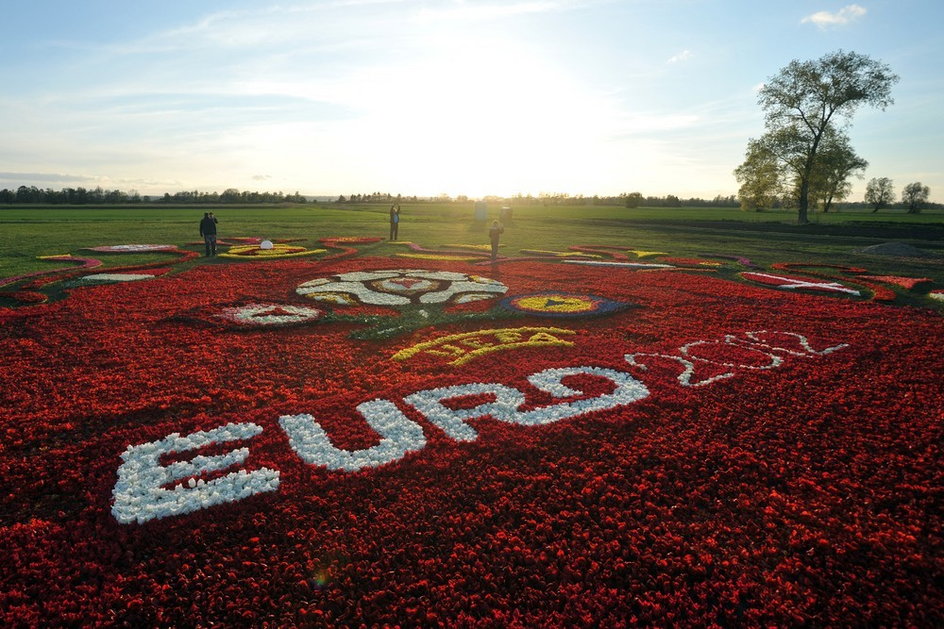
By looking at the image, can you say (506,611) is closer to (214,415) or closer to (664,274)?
(214,415)

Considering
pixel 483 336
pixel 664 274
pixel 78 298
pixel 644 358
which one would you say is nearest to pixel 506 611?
pixel 644 358

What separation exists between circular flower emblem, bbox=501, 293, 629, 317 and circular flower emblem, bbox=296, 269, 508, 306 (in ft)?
4.52

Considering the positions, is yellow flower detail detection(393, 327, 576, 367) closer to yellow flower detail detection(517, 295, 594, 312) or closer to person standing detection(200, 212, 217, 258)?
yellow flower detail detection(517, 295, 594, 312)

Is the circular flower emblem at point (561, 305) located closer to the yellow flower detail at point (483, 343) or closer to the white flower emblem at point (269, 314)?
the yellow flower detail at point (483, 343)

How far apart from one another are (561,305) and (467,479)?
9796 millimetres

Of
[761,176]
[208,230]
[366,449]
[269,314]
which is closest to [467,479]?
[366,449]

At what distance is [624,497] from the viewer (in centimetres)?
568

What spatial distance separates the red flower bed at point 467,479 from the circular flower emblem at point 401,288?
4.06 meters

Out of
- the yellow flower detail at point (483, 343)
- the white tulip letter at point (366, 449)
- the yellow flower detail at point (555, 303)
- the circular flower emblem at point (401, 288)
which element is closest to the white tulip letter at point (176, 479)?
the white tulip letter at point (366, 449)

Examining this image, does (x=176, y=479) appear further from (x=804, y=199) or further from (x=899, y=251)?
(x=804, y=199)

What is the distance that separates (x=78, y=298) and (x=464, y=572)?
16103 millimetres

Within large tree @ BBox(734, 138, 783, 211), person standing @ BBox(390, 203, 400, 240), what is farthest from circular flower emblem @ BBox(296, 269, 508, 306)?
large tree @ BBox(734, 138, 783, 211)

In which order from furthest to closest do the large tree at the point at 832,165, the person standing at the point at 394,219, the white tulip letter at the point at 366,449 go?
the large tree at the point at 832,165 → the person standing at the point at 394,219 → the white tulip letter at the point at 366,449

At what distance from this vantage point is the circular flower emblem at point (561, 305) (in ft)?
46.7
